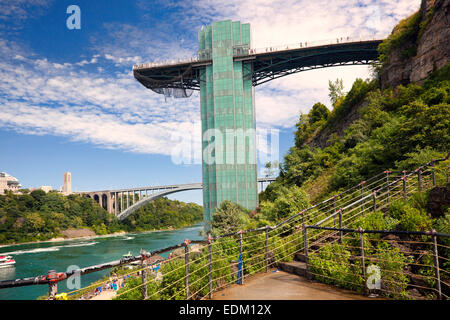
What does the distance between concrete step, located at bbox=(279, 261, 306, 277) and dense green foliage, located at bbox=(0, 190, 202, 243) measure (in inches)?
2991

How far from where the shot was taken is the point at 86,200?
286 ft

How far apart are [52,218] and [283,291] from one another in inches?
3250

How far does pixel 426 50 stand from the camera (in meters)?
20.0

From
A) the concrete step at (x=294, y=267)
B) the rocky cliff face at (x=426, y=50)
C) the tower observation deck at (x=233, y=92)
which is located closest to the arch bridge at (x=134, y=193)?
the tower observation deck at (x=233, y=92)

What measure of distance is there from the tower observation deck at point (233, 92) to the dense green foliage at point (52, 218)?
168 feet

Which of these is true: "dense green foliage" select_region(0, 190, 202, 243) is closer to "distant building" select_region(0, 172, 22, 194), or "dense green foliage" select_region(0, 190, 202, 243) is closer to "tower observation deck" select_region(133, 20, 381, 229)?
"distant building" select_region(0, 172, 22, 194)

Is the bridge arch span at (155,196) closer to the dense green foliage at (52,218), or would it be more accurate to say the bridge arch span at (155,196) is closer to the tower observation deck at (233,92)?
the dense green foliage at (52,218)

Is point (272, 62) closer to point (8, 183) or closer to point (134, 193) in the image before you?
point (134, 193)

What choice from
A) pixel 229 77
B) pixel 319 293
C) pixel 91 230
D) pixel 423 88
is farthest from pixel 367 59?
pixel 91 230

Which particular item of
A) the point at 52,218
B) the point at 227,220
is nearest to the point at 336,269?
the point at 227,220

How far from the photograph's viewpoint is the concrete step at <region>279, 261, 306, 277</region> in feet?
20.0

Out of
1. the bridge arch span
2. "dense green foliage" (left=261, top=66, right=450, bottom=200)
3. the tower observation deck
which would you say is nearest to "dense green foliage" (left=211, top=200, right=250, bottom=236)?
"dense green foliage" (left=261, top=66, right=450, bottom=200)

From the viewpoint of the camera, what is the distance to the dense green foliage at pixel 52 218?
220 ft
